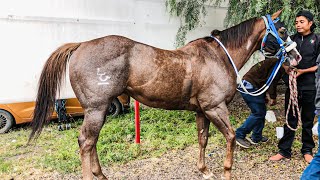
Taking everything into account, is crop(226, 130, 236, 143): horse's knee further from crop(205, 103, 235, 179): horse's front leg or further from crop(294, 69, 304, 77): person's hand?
crop(294, 69, 304, 77): person's hand

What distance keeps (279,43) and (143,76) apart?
4.97 ft

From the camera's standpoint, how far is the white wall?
4.79 metres

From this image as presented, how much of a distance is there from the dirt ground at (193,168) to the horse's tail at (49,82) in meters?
0.87

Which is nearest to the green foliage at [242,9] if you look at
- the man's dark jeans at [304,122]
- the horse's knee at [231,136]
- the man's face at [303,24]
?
the man's face at [303,24]

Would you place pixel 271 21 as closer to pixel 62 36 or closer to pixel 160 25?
pixel 160 25

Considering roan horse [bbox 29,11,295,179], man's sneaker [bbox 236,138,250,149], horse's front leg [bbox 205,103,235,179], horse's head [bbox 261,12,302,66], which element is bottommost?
man's sneaker [bbox 236,138,250,149]

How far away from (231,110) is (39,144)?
12.5ft

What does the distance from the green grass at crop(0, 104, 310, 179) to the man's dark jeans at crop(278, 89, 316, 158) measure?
300 millimetres

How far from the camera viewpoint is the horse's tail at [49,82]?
9.46 ft

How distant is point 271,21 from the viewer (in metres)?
3.21

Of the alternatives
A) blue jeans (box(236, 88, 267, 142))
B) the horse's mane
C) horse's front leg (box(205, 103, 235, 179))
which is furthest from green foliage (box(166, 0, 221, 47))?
horse's front leg (box(205, 103, 235, 179))

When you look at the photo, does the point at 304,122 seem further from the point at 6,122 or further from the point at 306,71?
the point at 6,122

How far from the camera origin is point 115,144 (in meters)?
4.43

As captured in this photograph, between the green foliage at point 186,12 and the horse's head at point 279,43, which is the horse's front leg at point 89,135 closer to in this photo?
the horse's head at point 279,43
